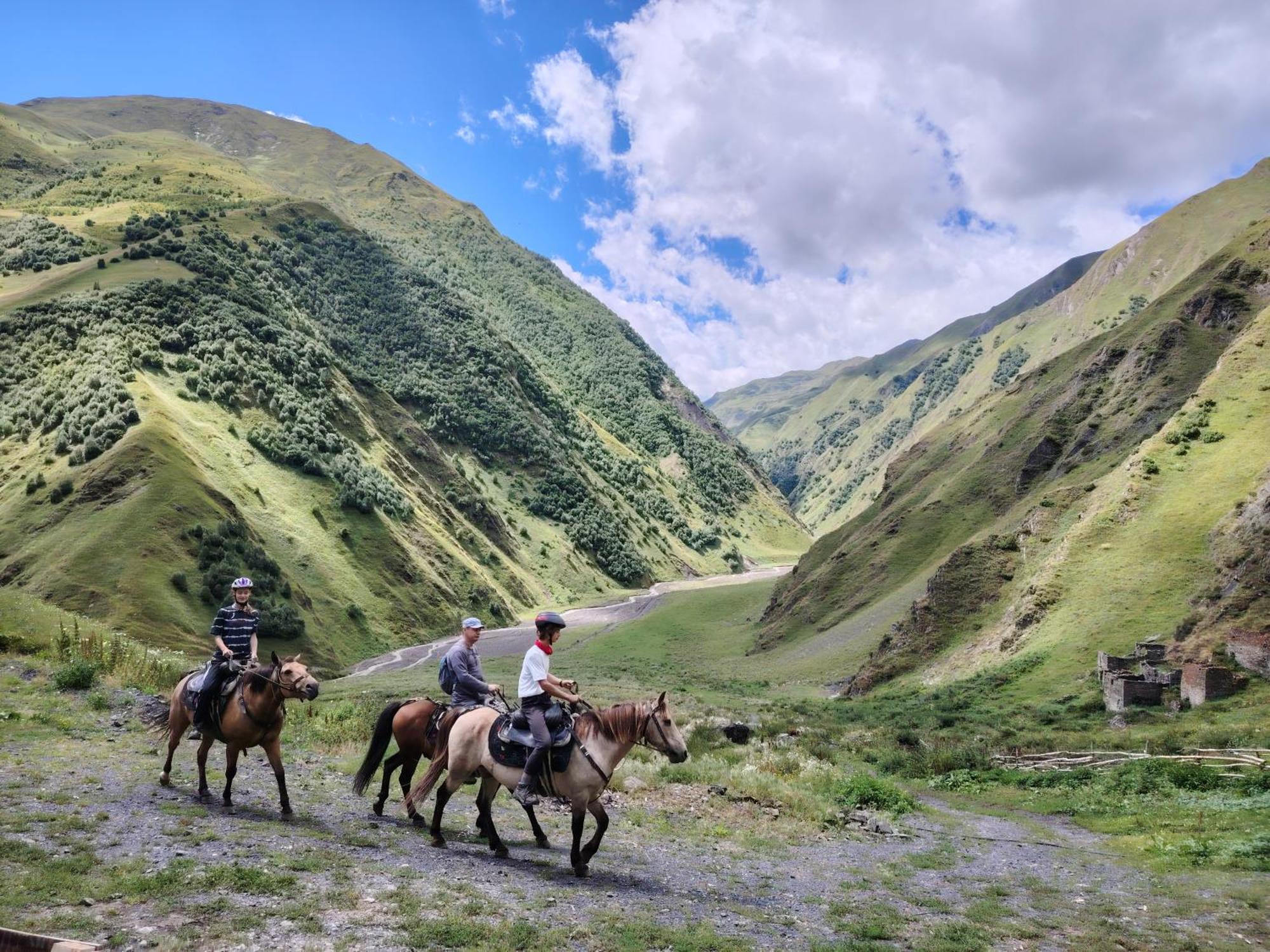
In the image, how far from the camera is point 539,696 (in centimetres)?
1179

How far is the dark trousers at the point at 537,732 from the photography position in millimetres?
11586

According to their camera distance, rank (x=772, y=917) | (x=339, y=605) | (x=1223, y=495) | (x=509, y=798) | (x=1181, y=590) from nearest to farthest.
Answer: (x=772, y=917)
(x=509, y=798)
(x=1181, y=590)
(x=1223, y=495)
(x=339, y=605)

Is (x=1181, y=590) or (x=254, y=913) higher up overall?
(x=1181, y=590)

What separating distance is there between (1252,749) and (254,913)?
2627 centimetres

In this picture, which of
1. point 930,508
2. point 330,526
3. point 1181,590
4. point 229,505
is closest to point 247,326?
point 330,526

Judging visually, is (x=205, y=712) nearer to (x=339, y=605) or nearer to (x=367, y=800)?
(x=367, y=800)

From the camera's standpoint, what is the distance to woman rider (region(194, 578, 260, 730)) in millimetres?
13617

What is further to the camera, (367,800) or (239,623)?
(367,800)

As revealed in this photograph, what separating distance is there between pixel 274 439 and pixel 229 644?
7615 cm

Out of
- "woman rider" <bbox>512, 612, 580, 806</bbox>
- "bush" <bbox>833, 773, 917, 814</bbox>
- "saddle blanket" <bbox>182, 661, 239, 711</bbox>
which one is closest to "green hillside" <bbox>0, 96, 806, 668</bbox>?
"saddle blanket" <bbox>182, 661, 239, 711</bbox>

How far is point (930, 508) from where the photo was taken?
7500 cm

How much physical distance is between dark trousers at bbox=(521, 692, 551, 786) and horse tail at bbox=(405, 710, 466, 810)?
2.09 metres

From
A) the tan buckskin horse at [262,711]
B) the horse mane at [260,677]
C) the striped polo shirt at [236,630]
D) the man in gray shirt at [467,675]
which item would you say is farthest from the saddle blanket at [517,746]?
the striped polo shirt at [236,630]

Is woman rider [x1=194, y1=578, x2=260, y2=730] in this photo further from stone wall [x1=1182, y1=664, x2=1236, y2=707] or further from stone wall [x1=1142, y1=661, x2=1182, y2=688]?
stone wall [x1=1142, y1=661, x2=1182, y2=688]
